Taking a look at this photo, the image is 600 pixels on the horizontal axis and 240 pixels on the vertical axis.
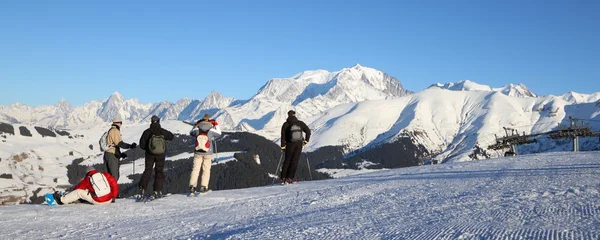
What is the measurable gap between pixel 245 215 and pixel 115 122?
287 inches

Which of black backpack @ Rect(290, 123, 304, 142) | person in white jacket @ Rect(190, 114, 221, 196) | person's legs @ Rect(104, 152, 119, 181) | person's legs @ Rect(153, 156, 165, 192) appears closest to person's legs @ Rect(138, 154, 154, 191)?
person's legs @ Rect(153, 156, 165, 192)

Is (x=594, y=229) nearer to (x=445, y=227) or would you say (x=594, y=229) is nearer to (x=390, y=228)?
(x=445, y=227)

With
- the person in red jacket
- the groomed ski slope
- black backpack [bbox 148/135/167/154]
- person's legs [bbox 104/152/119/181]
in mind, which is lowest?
the groomed ski slope

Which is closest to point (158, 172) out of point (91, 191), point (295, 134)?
point (91, 191)

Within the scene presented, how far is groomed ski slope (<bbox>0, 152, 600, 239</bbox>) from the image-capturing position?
284 inches

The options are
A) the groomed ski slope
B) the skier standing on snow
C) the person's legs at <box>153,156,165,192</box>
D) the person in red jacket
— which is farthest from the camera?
the skier standing on snow

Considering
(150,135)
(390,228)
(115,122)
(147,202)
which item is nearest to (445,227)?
(390,228)

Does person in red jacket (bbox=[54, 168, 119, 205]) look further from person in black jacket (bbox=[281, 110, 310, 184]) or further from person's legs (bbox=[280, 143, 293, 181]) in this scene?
person in black jacket (bbox=[281, 110, 310, 184])

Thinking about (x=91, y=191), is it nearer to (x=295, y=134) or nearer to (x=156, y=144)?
(x=156, y=144)

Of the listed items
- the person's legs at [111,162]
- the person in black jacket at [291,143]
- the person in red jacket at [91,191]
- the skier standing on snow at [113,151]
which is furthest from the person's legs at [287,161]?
the person in red jacket at [91,191]

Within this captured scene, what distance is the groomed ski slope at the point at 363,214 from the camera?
721cm

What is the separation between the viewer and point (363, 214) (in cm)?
919

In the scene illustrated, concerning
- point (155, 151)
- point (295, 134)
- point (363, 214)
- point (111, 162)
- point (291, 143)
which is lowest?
point (363, 214)

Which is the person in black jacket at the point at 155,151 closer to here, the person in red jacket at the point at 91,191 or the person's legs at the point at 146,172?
the person's legs at the point at 146,172
